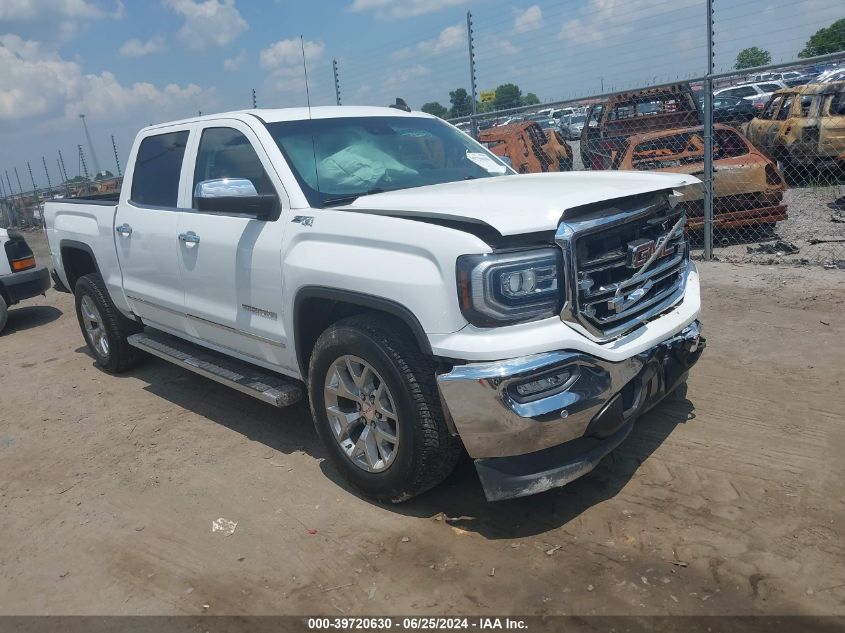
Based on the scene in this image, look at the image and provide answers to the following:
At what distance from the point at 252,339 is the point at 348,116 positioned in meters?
1.55

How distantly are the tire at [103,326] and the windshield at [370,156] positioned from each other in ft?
8.89

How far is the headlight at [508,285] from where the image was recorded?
2959 mm

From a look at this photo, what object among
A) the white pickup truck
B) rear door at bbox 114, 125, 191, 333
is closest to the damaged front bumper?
the white pickup truck

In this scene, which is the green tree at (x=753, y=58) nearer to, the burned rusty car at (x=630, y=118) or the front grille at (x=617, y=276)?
the burned rusty car at (x=630, y=118)

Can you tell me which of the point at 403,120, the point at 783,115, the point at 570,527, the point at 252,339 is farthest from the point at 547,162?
the point at 570,527

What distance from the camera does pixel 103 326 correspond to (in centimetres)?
619

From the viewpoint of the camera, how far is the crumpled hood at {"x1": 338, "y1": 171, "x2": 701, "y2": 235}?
3.01 meters

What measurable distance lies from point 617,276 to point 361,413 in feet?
4.64

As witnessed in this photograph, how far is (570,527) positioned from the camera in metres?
3.32

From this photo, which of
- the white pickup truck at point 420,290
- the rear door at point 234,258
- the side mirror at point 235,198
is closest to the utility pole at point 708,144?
the white pickup truck at point 420,290

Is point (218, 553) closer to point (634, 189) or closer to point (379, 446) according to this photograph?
point (379, 446)

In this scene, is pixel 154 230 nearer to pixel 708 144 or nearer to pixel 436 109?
pixel 708 144

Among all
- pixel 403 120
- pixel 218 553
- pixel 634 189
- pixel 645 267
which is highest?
pixel 403 120

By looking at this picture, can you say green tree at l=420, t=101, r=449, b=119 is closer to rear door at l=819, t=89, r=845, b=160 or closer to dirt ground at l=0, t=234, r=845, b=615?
rear door at l=819, t=89, r=845, b=160
